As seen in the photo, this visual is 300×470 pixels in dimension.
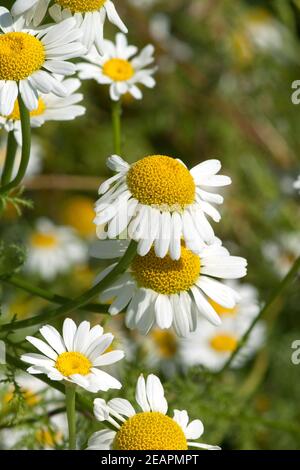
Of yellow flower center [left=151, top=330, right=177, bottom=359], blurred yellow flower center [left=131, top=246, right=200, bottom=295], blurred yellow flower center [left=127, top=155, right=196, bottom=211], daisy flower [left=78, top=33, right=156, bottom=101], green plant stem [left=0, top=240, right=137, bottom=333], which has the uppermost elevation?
yellow flower center [left=151, top=330, right=177, bottom=359]

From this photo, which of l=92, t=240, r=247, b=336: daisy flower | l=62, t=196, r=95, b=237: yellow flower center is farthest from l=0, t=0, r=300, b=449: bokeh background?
l=92, t=240, r=247, b=336: daisy flower

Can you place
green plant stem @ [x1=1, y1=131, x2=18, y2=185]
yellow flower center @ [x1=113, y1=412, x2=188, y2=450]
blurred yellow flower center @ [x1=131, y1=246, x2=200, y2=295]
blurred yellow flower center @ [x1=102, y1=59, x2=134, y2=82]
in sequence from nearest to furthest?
yellow flower center @ [x1=113, y1=412, x2=188, y2=450] → blurred yellow flower center @ [x1=131, y1=246, x2=200, y2=295] → green plant stem @ [x1=1, y1=131, x2=18, y2=185] → blurred yellow flower center @ [x1=102, y1=59, x2=134, y2=82]

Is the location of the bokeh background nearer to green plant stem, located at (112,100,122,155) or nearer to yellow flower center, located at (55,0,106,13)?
green plant stem, located at (112,100,122,155)

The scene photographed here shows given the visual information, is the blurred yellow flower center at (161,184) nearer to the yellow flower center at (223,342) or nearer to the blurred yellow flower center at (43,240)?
the yellow flower center at (223,342)

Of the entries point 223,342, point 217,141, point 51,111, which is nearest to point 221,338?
point 223,342

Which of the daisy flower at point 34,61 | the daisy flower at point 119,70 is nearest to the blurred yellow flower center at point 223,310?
the daisy flower at point 119,70

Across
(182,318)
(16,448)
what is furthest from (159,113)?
(182,318)

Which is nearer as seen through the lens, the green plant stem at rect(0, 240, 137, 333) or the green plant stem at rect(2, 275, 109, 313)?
the green plant stem at rect(0, 240, 137, 333)
